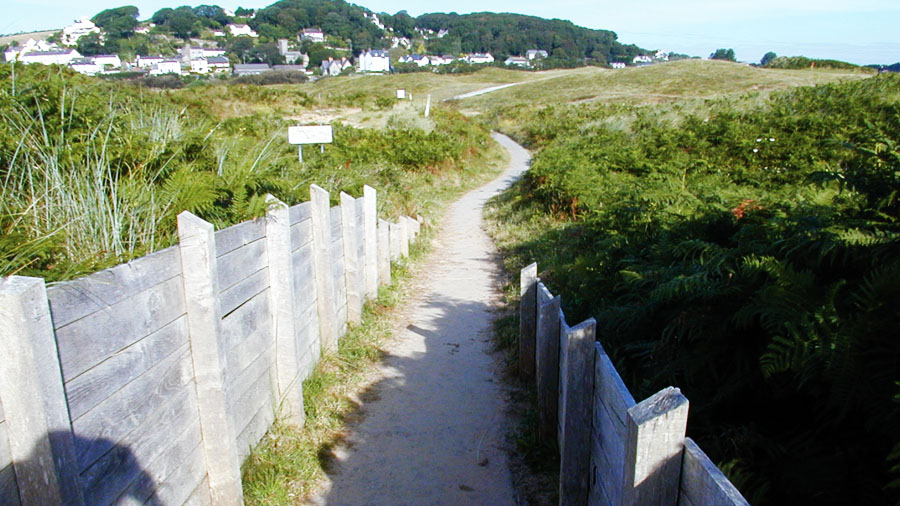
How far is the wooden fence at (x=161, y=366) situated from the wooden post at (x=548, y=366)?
1.87m

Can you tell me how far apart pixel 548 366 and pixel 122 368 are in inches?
112

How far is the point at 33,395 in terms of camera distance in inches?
80.6

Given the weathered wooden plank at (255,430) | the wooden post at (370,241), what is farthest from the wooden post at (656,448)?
the wooden post at (370,241)

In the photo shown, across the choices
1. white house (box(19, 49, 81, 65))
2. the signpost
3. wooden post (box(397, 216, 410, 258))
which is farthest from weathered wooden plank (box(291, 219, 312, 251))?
the signpost

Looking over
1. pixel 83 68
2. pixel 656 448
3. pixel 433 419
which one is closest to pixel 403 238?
pixel 433 419

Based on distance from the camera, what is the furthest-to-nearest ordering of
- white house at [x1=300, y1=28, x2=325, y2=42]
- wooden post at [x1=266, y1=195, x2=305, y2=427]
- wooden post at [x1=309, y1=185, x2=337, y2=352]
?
white house at [x1=300, y1=28, x2=325, y2=42], wooden post at [x1=309, y1=185, x2=337, y2=352], wooden post at [x1=266, y1=195, x2=305, y2=427]

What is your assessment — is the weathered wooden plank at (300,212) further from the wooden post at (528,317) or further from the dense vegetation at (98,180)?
the wooden post at (528,317)

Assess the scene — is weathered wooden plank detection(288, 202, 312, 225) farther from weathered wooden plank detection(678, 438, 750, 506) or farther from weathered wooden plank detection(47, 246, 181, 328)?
weathered wooden plank detection(678, 438, 750, 506)

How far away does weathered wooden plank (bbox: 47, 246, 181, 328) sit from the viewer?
2254 millimetres

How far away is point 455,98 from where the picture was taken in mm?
63094

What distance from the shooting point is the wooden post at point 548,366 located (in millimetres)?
4480

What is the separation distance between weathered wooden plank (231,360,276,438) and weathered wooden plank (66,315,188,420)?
2.40 ft

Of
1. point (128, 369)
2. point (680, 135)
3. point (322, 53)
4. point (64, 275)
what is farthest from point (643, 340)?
point (322, 53)

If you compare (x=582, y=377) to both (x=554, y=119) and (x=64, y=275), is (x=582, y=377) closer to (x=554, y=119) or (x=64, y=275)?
(x=64, y=275)
